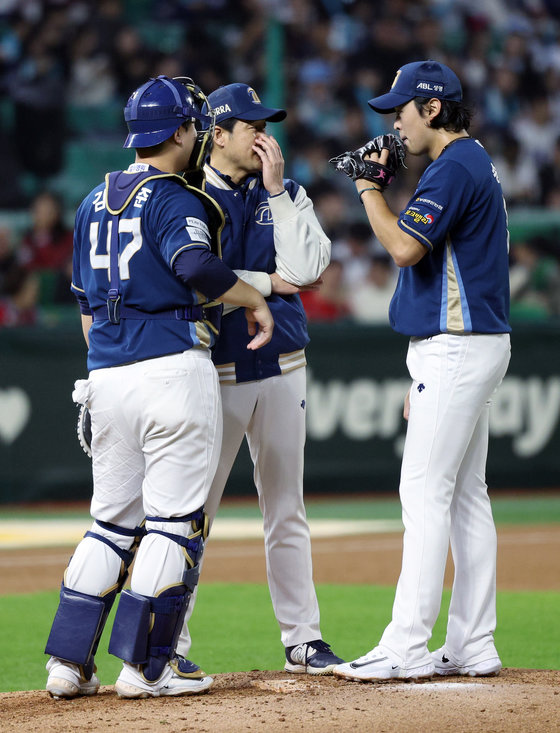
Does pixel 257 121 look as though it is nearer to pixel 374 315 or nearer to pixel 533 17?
pixel 374 315

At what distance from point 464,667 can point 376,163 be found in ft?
6.87

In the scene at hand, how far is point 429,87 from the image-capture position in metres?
4.52

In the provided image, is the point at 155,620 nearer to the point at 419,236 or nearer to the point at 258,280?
the point at 258,280

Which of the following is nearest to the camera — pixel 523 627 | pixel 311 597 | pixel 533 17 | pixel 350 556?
pixel 311 597

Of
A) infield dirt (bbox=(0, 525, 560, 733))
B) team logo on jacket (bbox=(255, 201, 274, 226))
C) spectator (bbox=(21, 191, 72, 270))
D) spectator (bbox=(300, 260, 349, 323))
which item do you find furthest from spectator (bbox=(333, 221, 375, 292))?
infield dirt (bbox=(0, 525, 560, 733))

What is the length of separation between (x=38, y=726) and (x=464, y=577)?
1.84m

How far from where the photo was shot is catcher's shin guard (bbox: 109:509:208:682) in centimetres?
415

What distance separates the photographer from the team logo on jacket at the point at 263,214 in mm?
4906

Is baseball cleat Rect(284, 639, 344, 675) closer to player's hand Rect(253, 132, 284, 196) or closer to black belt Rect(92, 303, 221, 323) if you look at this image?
black belt Rect(92, 303, 221, 323)

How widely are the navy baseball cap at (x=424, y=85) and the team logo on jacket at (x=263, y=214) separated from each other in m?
0.69

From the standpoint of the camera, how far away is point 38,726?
3.90 meters

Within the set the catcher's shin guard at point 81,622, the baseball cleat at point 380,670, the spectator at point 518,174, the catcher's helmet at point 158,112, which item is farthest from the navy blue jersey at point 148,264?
the spectator at point 518,174

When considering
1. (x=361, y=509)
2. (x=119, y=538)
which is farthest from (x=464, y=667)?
(x=361, y=509)

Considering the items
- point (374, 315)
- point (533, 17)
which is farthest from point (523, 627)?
point (533, 17)
